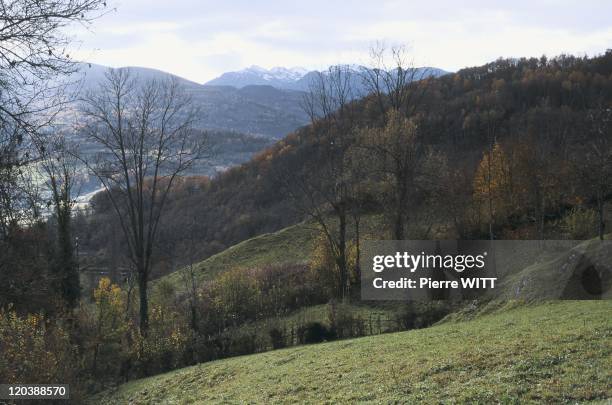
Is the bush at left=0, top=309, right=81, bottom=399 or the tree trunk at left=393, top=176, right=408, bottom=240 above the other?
the tree trunk at left=393, top=176, right=408, bottom=240

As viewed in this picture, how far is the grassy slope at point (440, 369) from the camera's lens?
38.1 ft

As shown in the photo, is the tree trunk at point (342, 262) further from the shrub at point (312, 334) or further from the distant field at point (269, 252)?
the distant field at point (269, 252)

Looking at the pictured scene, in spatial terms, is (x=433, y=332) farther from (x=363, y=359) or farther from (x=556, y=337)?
(x=556, y=337)

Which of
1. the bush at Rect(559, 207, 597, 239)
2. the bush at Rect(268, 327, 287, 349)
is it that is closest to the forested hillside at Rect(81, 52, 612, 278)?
the bush at Rect(559, 207, 597, 239)

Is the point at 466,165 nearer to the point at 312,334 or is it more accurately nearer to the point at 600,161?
the point at 600,161

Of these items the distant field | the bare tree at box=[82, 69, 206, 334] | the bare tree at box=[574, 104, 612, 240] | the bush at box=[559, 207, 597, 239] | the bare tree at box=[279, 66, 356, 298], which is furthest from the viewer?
the distant field

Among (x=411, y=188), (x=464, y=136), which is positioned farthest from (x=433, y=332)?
(x=464, y=136)

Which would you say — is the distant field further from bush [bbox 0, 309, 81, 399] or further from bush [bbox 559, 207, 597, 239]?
bush [bbox 0, 309, 81, 399]

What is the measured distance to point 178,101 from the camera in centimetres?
2869

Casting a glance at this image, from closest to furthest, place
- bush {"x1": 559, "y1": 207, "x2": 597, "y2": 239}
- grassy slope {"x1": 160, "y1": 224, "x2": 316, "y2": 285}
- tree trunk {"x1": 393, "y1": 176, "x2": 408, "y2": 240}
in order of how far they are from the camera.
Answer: tree trunk {"x1": 393, "y1": 176, "x2": 408, "y2": 240}
bush {"x1": 559, "y1": 207, "x2": 597, "y2": 239}
grassy slope {"x1": 160, "y1": 224, "x2": 316, "y2": 285}

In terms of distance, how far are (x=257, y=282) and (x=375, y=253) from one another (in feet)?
31.5

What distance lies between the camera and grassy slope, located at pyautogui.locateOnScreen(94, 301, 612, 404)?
457 inches

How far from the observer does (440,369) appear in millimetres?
14070

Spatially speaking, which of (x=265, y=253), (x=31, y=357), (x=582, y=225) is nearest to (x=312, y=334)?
(x=31, y=357)
